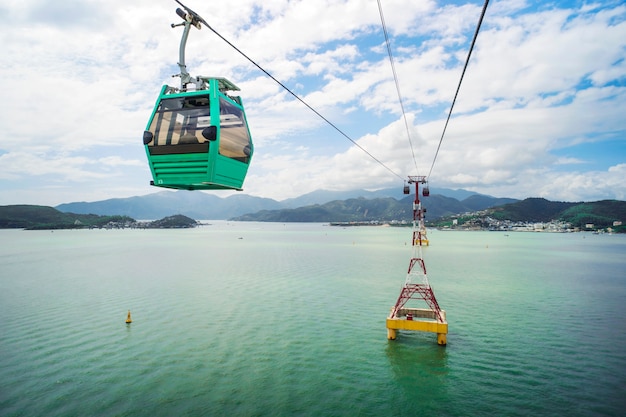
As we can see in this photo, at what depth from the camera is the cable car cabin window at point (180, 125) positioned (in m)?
7.71

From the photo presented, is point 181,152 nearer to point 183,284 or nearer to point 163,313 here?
point 163,313

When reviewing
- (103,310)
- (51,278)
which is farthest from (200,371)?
(51,278)

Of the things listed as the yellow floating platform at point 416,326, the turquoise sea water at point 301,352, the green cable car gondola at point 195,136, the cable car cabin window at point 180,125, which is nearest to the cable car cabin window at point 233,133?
the green cable car gondola at point 195,136

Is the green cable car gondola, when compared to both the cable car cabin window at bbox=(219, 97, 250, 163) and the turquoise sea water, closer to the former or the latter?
the cable car cabin window at bbox=(219, 97, 250, 163)

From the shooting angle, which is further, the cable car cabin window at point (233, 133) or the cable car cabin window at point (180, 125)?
the cable car cabin window at point (233, 133)

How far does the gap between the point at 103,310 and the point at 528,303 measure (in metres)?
45.4

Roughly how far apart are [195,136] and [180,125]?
1.79 feet

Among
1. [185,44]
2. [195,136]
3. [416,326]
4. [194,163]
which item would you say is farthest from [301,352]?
[185,44]

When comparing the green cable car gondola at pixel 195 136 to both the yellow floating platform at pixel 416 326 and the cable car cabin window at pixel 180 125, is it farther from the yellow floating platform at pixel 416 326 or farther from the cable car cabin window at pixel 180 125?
the yellow floating platform at pixel 416 326

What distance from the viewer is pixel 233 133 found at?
27.4ft

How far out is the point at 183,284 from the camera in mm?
49781

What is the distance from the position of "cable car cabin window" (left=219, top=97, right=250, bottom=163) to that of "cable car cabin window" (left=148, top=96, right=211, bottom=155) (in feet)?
1.24

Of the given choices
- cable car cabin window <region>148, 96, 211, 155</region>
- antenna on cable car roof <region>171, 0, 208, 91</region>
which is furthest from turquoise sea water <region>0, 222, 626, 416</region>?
antenna on cable car roof <region>171, 0, 208, 91</region>

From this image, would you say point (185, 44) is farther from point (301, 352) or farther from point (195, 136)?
point (301, 352)
